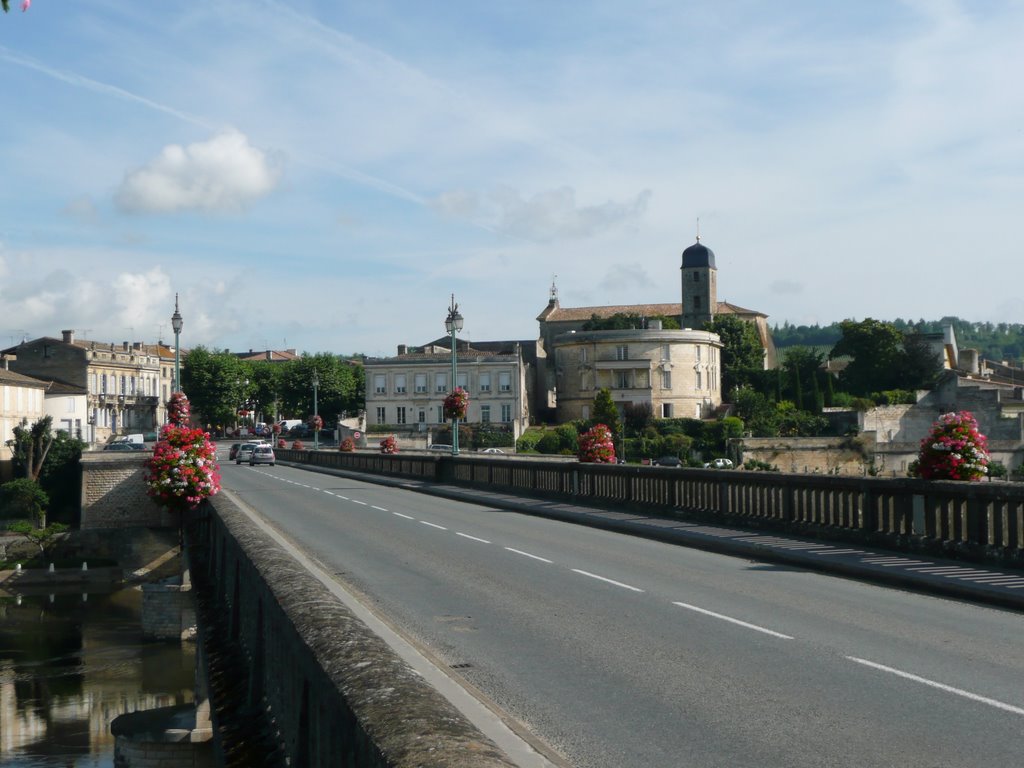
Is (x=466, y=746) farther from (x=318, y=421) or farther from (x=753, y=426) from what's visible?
(x=753, y=426)

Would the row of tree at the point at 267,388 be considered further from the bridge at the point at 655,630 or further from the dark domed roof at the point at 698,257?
Answer: the bridge at the point at 655,630

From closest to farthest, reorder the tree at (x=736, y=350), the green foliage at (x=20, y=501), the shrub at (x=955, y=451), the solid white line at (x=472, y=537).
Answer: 1. the shrub at (x=955, y=451)
2. the solid white line at (x=472, y=537)
3. the green foliage at (x=20, y=501)
4. the tree at (x=736, y=350)

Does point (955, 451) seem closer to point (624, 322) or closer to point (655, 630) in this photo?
point (655, 630)

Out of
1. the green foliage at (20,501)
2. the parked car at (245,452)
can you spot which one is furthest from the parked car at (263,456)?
the green foliage at (20,501)

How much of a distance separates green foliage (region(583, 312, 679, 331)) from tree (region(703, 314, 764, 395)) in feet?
17.3

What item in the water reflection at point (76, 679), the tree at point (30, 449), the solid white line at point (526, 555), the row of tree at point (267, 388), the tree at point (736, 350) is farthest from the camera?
the tree at point (736, 350)

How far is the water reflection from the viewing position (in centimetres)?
3284

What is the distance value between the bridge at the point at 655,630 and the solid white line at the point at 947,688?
1.3 inches

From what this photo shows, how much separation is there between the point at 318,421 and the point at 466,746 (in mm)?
88539

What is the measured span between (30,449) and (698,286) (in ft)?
326

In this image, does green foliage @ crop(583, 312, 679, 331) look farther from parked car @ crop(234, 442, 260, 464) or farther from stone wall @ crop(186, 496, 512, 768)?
stone wall @ crop(186, 496, 512, 768)

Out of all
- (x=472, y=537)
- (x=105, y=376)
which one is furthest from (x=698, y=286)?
(x=472, y=537)

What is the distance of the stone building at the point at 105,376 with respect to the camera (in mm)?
116625

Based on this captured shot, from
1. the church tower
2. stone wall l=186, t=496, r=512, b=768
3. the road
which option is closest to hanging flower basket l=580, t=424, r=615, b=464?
the road
